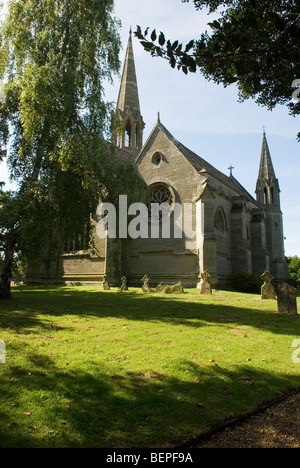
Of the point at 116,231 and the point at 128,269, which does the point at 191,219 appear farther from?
the point at 116,231

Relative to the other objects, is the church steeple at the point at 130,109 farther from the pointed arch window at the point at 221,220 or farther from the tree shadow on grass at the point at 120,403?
the tree shadow on grass at the point at 120,403

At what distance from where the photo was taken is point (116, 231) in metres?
12.3

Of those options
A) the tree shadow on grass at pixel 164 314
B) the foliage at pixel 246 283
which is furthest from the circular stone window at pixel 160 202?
the tree shadow on grass at pixel 164 314

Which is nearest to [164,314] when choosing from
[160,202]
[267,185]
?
[160,202]

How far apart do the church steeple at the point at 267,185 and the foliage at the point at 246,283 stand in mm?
14054

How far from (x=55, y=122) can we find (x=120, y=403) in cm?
1004

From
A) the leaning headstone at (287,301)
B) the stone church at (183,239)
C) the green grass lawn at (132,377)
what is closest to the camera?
the green grass lawn at (132,377)

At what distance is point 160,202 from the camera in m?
24.7

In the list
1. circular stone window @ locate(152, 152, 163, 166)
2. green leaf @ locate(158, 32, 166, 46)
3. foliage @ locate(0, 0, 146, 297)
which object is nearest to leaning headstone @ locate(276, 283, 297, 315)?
foliage @ locate(0, 0, 146, 297)

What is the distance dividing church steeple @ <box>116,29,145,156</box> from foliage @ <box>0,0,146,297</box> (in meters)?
20.7

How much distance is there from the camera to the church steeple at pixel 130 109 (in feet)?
113

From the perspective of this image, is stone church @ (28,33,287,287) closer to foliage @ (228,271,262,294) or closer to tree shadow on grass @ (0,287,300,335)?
foliage @ (228,271,262,294)

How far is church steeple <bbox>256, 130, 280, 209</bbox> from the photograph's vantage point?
1359 inches

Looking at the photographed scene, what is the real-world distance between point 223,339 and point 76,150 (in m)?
7.91
